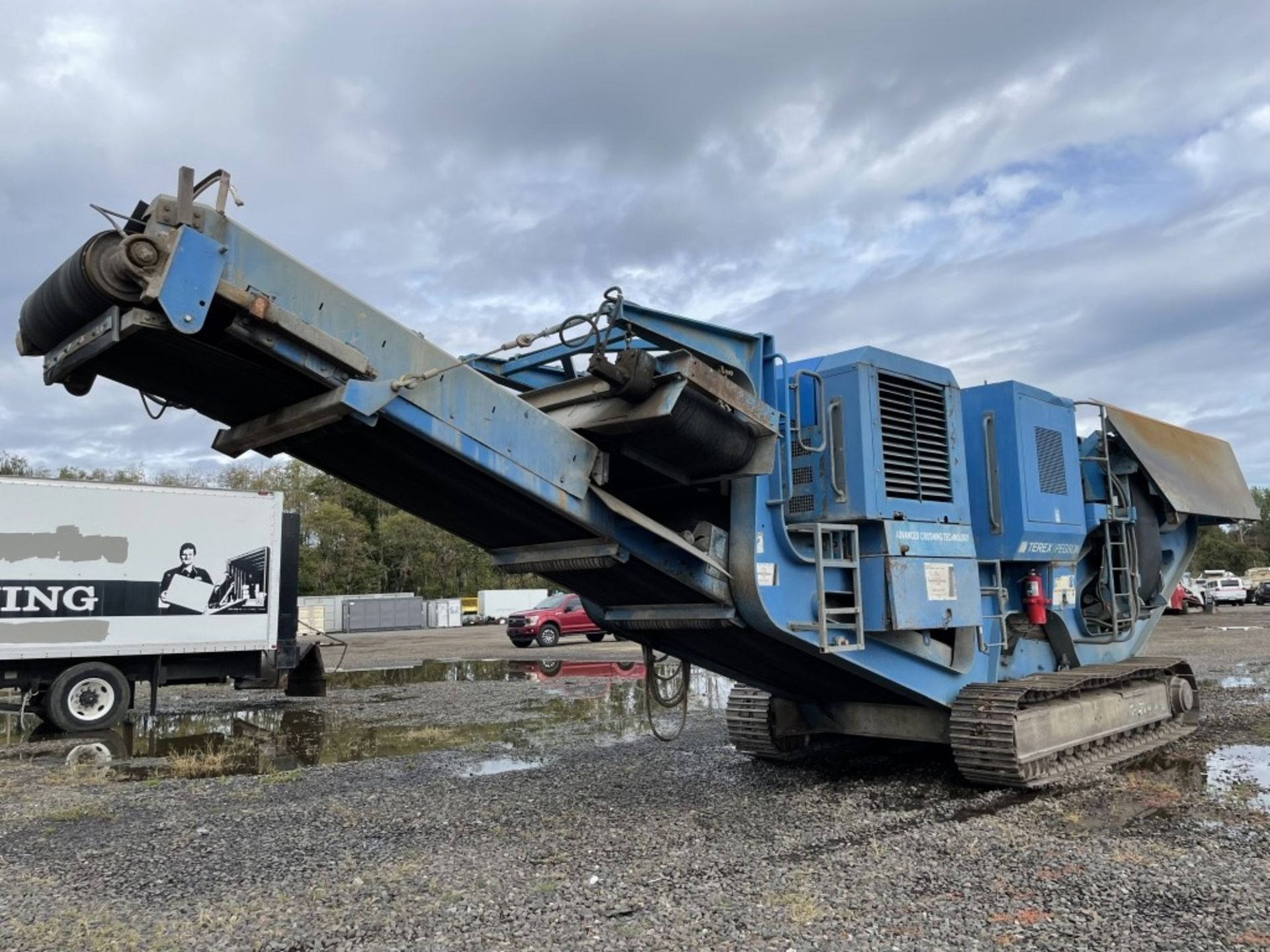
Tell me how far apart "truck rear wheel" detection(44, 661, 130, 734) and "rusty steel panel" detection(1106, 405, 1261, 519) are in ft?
39.1

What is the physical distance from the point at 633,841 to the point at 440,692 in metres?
9.96

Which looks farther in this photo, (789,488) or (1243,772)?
(1243,772)

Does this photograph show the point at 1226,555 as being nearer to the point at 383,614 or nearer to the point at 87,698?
the point at 383,614

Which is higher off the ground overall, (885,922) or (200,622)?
(200,622)

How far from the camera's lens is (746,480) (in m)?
6.18

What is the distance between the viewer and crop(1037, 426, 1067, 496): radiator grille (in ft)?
26.7

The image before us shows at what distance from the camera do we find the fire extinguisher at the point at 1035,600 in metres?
8.16

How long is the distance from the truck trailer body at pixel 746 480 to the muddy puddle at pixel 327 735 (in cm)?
267

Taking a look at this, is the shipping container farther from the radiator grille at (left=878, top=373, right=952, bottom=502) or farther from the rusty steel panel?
the radiator grille at (left=878, top=373, right=952, bottom=502)

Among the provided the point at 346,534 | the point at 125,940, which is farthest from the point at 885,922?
the point at 346,534

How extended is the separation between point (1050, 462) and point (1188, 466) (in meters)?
A: 2.91

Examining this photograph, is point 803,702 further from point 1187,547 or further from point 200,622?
point 200,622

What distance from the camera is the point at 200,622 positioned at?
12.6 metres

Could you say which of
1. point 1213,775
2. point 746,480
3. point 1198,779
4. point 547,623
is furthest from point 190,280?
point 547,623
